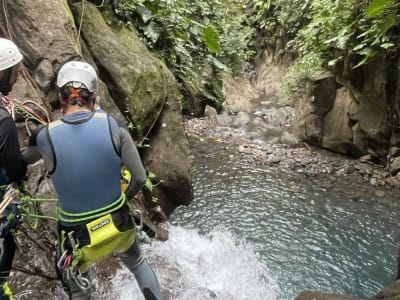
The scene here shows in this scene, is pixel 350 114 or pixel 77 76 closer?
pixel 77 76

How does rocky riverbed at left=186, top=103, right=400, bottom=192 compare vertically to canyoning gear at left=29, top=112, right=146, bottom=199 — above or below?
below

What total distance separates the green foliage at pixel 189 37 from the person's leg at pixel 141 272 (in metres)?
4.88

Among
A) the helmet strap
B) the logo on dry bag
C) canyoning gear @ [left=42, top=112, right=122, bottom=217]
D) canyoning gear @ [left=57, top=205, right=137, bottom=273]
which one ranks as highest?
the helmet strap

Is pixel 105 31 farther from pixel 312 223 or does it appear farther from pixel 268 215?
pixel 312 223

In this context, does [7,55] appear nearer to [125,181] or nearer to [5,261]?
[125,181]

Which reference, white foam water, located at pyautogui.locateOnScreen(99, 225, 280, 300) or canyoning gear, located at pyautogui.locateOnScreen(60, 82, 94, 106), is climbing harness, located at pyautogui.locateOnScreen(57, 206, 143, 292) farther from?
white foam water, located at pyautogui.locateOnScreen(99, 225, 280, 300)

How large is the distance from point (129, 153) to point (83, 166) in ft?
1.02

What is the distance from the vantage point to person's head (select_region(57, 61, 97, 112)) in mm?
2332

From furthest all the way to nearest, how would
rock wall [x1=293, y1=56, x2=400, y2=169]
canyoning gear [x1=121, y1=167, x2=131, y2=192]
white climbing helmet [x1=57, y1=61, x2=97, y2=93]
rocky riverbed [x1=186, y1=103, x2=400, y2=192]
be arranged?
rocky riverbed [x1=186, y1=103, x2=400, y2=192], rock wall [x1=293, y1=56, x2=400, y2=169], canyoning gear [x1=121, y1=167, x2=131, y2=192], white climbing helmet [x1=57, y1=61, x2=97, y2=93]

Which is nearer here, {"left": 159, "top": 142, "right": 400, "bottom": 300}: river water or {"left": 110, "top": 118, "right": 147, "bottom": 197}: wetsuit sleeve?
{"left": 110, "top": 118, "right": 147, "bottom": 197}: wetsuit sleeve

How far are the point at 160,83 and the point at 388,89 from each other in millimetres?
5673

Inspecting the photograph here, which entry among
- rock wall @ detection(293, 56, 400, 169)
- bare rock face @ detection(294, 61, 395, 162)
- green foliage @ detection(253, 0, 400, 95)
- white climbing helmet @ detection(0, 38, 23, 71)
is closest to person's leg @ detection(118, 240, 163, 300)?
white climbing helmet @ detection(0, 38, 23, 71)

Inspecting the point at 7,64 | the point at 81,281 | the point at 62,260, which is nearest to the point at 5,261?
the point at 62,260

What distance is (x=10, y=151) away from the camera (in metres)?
2.28
